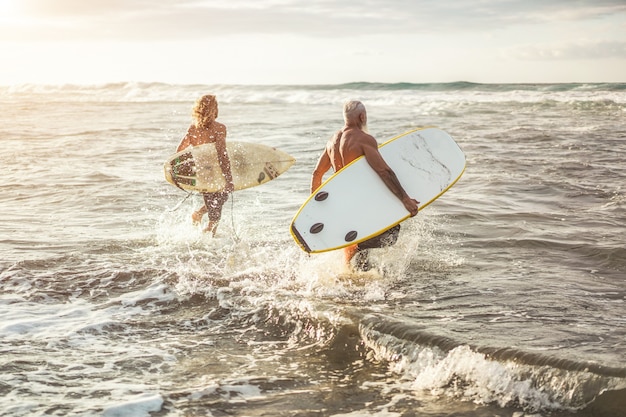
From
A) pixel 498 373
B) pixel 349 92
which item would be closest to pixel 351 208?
pixel 498 373

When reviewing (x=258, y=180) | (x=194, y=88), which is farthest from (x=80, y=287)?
(x=194, y=88)

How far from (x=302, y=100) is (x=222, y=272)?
118 feet

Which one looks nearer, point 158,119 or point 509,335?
point 509,335

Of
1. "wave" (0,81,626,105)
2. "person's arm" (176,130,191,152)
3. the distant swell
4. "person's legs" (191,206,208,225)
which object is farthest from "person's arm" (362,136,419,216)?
"wave" (0,81,626,105)

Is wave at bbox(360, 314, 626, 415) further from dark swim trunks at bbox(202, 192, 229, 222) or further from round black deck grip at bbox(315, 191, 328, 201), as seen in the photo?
dark swim trunks at bbox(202, 192, 229, 222)

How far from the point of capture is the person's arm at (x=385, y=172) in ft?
22.1

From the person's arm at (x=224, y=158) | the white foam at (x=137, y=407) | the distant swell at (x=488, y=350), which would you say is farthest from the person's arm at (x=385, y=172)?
the white foam at (x=137, y=407)

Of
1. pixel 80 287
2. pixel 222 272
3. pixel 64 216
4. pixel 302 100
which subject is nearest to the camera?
pixel 80 287

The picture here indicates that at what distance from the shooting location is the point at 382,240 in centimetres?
693

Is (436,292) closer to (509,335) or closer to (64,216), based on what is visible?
(509,335)

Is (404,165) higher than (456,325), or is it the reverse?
(404,165)

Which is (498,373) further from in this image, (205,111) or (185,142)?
(185,142)

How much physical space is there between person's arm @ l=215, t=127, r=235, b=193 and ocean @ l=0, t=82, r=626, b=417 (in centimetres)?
60

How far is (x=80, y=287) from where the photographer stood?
276 inches
